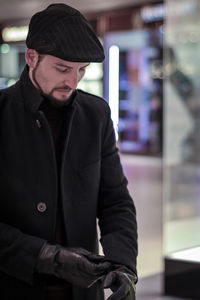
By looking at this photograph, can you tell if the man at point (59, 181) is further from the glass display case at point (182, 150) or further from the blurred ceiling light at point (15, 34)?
the glass display case at point (182, 150)

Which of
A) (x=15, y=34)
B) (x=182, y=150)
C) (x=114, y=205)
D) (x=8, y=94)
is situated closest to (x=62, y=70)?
(x=8, y=94)

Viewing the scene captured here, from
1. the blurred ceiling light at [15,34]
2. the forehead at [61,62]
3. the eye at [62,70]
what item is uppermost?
the blurred ceiling light at [15,34]

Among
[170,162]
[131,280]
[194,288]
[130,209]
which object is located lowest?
[194,288]

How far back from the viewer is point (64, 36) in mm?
1251

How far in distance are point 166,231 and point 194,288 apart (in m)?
0.46

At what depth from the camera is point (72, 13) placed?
4.26 ft

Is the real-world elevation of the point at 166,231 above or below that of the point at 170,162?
below

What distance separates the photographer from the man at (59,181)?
127 cm

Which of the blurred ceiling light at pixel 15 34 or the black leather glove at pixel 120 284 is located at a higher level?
the blurred ceiling light at pixel 15 34

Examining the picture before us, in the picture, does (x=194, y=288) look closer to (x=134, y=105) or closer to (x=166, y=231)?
(x=166, y=231)

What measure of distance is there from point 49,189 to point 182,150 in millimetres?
3345

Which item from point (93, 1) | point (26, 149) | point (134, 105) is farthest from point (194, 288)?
point (134, 105)

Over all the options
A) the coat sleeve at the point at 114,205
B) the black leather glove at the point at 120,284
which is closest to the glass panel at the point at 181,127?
the coat sleeve at the point at 114,205

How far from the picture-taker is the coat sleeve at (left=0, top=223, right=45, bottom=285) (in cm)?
128
